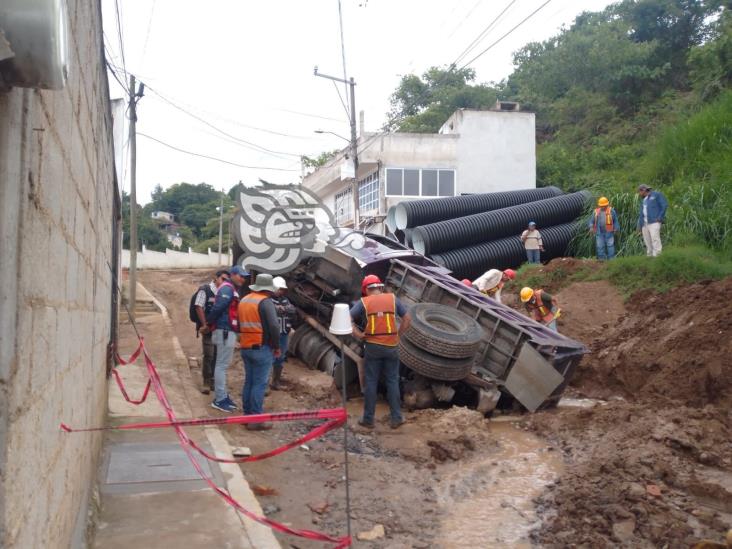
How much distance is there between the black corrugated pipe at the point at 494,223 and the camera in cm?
1609

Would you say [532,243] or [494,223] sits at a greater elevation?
[494,223]

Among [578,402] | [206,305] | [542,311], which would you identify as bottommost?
[578,402]

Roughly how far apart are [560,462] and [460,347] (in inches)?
75.2

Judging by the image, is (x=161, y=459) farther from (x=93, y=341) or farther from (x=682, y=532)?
(x=682, y=532)

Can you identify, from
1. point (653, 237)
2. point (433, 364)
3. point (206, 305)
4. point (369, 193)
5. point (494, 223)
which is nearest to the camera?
point (433, 364)

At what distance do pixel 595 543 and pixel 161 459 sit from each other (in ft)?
12.1

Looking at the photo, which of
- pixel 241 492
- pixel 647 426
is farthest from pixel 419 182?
pixel 241 492

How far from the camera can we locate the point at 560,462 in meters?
6.52

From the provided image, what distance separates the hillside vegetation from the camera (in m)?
15.1

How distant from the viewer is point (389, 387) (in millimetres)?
7668

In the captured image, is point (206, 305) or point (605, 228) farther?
point (605, 228)

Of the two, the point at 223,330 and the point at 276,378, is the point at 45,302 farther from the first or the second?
the point at 276,378

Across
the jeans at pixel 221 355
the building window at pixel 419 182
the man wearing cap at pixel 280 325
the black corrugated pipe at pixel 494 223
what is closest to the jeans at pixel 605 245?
the black corrugated pipe at pixel 494 223

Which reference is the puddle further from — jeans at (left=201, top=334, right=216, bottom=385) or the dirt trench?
jeans at (left=201, top=334, right=216, bottom=385)
